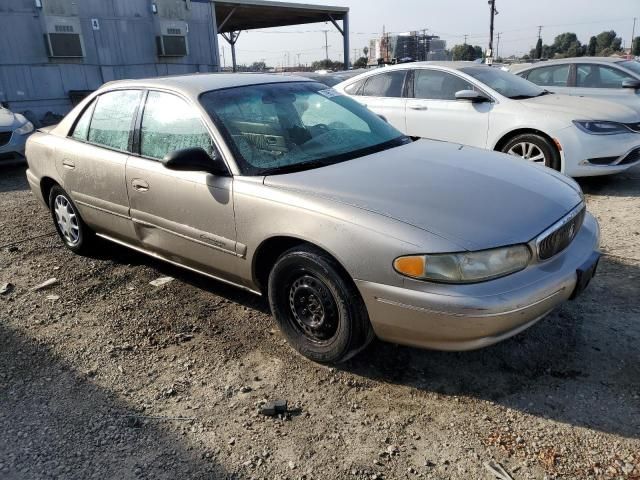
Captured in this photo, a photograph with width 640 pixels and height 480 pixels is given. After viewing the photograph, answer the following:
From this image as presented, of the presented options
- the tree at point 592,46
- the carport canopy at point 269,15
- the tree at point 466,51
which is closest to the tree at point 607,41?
the tree at point 592,46

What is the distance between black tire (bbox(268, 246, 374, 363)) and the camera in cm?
271

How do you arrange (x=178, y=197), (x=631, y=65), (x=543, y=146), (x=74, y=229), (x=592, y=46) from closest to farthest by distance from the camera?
(x=178, y=197) → (x=74, y=229) → (x=543, y=146) → (x=631, y=65) → (x=592, y=46)

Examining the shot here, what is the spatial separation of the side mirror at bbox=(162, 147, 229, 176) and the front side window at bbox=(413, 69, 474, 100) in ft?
14.2

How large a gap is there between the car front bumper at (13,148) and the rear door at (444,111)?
5.99 m

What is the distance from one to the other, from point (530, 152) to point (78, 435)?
5399 millimetres

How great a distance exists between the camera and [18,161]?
843cm

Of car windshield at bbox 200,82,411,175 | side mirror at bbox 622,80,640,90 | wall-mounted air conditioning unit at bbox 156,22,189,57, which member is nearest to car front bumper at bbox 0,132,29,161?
car windshield at bbox 200,82,411,175

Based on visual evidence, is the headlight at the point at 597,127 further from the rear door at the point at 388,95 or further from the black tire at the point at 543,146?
the rear door at the point at 388,95

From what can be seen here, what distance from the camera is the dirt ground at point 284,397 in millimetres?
2318

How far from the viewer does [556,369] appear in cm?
286

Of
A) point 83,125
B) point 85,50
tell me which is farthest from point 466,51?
point 83,125

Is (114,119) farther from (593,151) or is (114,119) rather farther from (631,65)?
(631,65)

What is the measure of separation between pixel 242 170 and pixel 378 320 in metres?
1.20

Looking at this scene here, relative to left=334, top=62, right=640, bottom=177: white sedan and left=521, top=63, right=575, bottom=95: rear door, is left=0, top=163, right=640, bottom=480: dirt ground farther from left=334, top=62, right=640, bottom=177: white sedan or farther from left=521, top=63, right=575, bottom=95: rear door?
left=521, top=63, right=575, bottom=95: rear door
